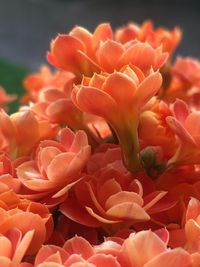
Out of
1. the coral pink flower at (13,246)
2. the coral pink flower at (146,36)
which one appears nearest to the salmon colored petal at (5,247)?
the coral pink flower at (13,246)

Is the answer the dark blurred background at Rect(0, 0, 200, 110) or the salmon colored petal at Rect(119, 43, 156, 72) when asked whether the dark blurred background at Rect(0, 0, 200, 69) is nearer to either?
the dark blurred background at Rect(0, 0, 200, 110)

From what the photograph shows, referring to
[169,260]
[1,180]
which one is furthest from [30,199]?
[169,260]

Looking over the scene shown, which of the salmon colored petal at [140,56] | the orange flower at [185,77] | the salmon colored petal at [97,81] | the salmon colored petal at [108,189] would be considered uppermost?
the salmon colored petal at [140,56]

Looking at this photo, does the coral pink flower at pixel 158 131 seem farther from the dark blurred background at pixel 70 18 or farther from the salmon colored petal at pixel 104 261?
the dark blurred background at pixel 70 18

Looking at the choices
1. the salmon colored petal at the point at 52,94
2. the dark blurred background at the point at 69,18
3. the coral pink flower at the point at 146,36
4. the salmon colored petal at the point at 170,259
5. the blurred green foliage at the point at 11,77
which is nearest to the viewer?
the salmon colored petal at the point at 170,259

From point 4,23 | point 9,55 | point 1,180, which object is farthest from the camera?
point 4,23

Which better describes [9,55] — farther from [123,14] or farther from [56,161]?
[56,161]

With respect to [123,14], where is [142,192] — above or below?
below

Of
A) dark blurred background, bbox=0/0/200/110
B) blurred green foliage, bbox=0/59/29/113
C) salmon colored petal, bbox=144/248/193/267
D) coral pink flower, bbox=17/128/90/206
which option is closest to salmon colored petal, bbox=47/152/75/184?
coral pink flower, bbox=17/128/90/206
